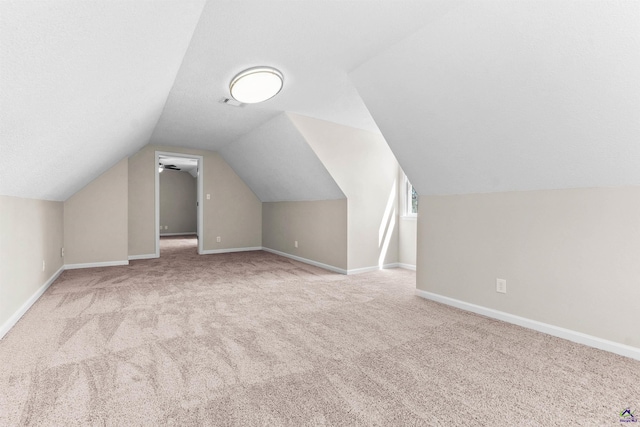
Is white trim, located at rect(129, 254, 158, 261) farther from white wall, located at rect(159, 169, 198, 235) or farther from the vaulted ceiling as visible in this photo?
white wall, located at rect(159, 169, 198, 235)

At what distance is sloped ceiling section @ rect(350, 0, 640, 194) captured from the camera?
1.63 meters

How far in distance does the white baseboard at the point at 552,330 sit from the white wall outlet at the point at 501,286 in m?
0.19

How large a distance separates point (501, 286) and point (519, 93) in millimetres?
1635

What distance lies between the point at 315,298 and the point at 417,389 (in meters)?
1.77

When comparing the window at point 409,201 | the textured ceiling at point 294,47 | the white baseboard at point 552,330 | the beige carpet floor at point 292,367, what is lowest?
the beige carpet floor at point 292,367

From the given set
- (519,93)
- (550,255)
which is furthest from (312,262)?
(519,93)

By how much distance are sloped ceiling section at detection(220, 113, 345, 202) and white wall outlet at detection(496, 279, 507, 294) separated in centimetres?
243

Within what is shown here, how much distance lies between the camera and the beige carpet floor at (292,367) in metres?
1.46

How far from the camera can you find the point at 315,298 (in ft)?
10.9

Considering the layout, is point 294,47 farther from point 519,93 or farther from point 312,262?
point 312,262

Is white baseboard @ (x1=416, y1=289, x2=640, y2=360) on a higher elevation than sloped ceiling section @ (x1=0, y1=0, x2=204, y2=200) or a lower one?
lower

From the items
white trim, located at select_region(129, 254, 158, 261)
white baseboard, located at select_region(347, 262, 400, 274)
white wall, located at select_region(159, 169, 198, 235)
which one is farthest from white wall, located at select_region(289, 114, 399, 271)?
white wall, located at select_region(159, 169, 198, 235)

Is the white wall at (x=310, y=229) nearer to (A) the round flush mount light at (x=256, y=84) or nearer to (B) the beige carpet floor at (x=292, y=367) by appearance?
(B) the beige carpet floor at (x=292, y=367)

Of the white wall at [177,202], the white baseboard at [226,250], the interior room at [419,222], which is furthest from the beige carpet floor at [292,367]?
the white wall at [177,202]
